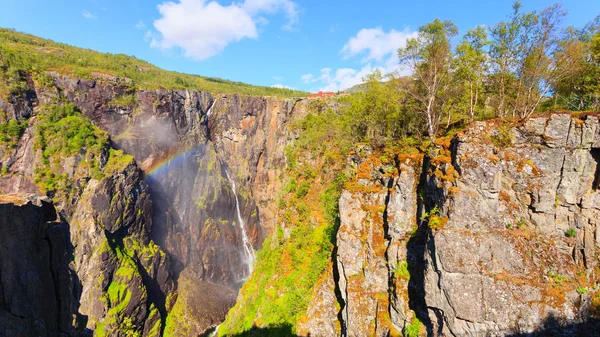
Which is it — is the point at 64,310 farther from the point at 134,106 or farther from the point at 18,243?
the point at 134,106

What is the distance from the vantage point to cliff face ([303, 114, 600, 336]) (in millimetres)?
11258

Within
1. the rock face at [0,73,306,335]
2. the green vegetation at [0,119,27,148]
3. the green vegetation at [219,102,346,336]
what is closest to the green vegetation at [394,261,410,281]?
the green vegetation at [219,102,346,336]

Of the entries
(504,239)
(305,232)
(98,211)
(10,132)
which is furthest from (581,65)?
(10,132)

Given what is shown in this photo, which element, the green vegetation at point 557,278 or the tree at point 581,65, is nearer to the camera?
the green vegetation at point 557,278

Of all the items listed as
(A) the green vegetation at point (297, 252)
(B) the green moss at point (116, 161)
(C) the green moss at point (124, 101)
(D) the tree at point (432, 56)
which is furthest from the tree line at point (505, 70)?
(C) the green moss at point (124, 101)

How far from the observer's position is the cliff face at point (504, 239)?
1126cm

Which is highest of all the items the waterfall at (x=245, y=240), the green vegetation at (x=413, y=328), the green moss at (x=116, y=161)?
the green moss at (x=116, y=161)

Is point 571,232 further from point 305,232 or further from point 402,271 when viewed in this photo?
point 305,232

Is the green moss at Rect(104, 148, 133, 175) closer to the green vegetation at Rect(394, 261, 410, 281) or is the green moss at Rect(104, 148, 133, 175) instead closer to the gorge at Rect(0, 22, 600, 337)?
the gorge at Rect(0, 22, 600, 337)

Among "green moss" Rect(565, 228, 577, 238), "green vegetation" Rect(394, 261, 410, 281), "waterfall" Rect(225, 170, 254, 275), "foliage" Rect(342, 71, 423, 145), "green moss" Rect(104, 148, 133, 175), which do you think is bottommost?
"waterfall" Rect(225, 170, 254, 275)

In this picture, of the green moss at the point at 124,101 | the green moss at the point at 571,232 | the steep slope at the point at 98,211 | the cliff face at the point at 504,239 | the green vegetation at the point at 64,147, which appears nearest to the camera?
the cliff face at the point at 504,239

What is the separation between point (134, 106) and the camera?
45312mm

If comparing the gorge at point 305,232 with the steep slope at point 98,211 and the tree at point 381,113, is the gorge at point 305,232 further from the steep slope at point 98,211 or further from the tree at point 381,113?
the tree at point 381,113

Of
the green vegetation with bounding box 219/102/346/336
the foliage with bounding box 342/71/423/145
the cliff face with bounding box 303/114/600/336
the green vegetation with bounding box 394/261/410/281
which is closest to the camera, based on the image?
the cliff face with bounding box 303/114/600/336
